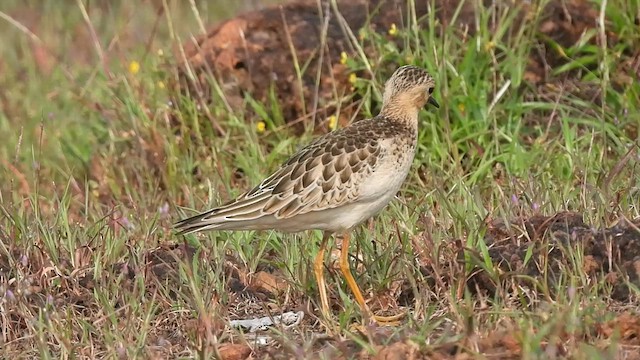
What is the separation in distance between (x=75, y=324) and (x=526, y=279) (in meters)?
1.86

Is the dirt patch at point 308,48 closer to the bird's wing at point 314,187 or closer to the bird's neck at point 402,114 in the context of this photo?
the bird's neck at point 402,114

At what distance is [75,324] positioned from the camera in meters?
5.30

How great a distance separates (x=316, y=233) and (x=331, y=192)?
3.20 feet

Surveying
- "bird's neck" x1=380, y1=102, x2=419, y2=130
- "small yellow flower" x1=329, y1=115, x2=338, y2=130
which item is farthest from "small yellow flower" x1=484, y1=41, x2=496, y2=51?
"bird's neck" x1=380, y1=102, x2=419, y2=130

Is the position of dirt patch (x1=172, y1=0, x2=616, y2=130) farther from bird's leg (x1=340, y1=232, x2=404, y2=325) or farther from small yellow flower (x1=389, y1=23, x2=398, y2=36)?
bird's leg (x1=340, y1=232, x2=404, y2=325)

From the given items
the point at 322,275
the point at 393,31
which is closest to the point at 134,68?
the point at 393,31

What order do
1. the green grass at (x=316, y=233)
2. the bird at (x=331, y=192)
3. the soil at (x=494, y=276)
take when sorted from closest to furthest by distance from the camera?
the soil at (x=494, y=276), the green grass at (x=316, y=233), the bird at (x=331, y=192)

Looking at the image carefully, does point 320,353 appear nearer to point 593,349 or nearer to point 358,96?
point 593,349

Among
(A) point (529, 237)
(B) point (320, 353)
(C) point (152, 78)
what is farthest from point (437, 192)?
(C) point (152, 78)

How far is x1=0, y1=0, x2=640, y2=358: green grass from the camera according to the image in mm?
5070

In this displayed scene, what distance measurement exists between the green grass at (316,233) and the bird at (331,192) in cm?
18

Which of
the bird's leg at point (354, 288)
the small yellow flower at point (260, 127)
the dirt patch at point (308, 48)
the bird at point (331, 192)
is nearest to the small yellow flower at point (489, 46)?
the dirt patch at point (308, 48)

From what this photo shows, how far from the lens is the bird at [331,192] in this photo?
18.1ft

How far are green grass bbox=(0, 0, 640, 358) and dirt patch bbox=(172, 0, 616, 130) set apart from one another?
0.11 meters
